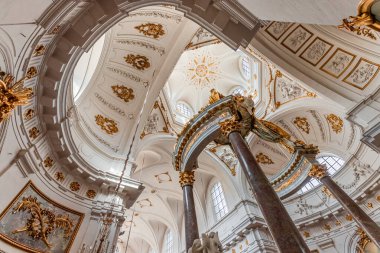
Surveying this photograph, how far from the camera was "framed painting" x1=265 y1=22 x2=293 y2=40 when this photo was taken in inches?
272

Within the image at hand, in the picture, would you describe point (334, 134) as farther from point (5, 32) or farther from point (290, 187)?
point (5, 32)

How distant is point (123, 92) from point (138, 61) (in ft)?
5.15

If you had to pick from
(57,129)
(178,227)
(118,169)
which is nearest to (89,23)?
(57,129)

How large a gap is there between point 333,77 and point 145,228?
16277 millimetres

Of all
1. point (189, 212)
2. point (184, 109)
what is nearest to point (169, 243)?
point (184, 109)

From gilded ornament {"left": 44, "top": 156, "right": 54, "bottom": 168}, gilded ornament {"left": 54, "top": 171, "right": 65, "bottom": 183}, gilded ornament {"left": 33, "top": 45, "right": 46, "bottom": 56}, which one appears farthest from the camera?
gilded ornament {"left": 54, "top": 171, "right": 65, "bottom": 183}

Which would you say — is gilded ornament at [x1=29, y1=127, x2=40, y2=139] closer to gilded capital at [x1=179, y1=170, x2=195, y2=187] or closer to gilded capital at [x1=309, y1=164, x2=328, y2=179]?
gilded capital at [x1=179, y1=170, x2=195, y2=187]

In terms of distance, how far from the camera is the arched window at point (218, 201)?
13.5 m

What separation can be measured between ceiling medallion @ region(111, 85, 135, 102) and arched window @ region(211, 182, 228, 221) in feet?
26.4

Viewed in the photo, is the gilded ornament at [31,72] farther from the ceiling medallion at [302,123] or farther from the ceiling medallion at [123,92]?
the ceiling medallion at [302,123]

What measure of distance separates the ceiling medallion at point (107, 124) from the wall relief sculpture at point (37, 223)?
3910 mm

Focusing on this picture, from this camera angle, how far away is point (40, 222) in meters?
5.72

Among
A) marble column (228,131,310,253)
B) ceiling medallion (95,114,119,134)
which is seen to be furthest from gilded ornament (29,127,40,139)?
marble column (228,131,310,253)

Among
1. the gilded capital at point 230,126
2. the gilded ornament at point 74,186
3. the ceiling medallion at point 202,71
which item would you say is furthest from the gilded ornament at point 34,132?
the ceiling medallion at point 202,71
